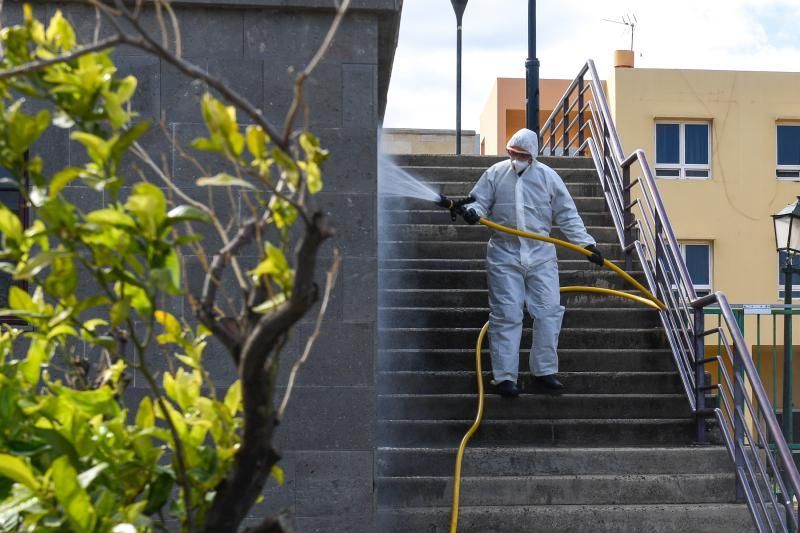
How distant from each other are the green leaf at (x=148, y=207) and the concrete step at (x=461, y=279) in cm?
653

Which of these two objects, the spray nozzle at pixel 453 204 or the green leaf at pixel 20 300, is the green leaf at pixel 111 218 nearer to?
the green leaf at pixel 20 300

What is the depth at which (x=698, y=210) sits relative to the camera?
1099 inches

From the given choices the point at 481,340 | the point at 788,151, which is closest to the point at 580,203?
the point at 481,340

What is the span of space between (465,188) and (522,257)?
115 inches

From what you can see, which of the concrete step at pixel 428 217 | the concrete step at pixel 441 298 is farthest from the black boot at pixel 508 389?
the concrete step at pixel 428 217

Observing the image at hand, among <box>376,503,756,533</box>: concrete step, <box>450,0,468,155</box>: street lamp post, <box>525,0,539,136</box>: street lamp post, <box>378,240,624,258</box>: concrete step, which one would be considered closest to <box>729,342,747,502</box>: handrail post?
<box>376,503,756,533</box>: concrete step

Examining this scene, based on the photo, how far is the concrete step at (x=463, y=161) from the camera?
1064 cm

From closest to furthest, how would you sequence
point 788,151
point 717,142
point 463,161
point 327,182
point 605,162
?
point 327,182 < point 605,162 < point 463,161 < point 717,142 < point 788,151

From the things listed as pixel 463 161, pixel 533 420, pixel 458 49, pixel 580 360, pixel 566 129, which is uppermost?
pixel 458 49

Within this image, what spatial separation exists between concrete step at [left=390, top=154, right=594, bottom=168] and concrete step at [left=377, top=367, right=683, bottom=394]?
326 cm

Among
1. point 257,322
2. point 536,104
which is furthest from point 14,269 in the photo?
point 536,104

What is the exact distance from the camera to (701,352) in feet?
24.1

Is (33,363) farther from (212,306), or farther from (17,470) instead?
(212,306)

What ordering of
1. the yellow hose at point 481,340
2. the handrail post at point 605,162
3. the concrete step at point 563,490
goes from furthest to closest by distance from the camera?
the handrail post at point 605,162, the concrete step at point 563,490, the yellow hose at point 481,340
